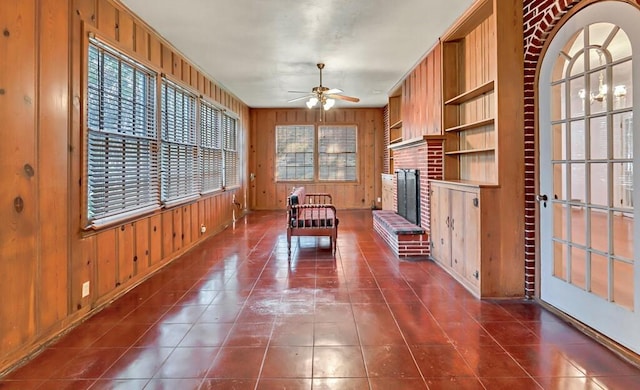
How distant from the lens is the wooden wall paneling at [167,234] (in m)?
4.37

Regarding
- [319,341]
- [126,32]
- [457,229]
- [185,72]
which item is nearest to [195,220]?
[185,72]

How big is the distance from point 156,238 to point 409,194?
141 inches

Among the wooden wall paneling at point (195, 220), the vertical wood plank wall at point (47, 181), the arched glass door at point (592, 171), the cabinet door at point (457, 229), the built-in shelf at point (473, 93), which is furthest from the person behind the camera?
Answer: the wooden wall paneling at point (195, 220)

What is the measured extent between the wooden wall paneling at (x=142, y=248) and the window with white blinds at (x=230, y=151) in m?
3.42

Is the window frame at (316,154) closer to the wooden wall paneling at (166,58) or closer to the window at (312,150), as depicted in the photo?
the window at (312,150)

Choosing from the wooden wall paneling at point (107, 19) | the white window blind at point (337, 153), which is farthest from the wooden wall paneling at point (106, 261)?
the white window blind at point (337, 153)

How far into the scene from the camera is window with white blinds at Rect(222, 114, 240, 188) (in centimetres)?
733

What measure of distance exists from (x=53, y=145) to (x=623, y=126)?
377cm

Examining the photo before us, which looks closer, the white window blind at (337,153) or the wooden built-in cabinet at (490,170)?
the wooden built-in cabinet at (490,170)

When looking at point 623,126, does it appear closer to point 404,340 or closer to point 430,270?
point 404,340

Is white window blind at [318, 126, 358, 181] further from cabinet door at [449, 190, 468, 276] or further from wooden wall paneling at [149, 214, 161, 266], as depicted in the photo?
cabinet door at [449, 190, 468, 276]

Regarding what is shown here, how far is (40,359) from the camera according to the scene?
2.22m

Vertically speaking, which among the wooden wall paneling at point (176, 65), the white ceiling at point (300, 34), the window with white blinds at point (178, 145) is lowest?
the window with white blinds at point (178, 145)

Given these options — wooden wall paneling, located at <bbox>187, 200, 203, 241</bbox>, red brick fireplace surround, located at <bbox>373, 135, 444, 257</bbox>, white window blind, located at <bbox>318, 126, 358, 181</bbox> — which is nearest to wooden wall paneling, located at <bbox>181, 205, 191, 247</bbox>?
wooden wall paneling, located at <bbox>187, 200, 203, 241</bbox>
